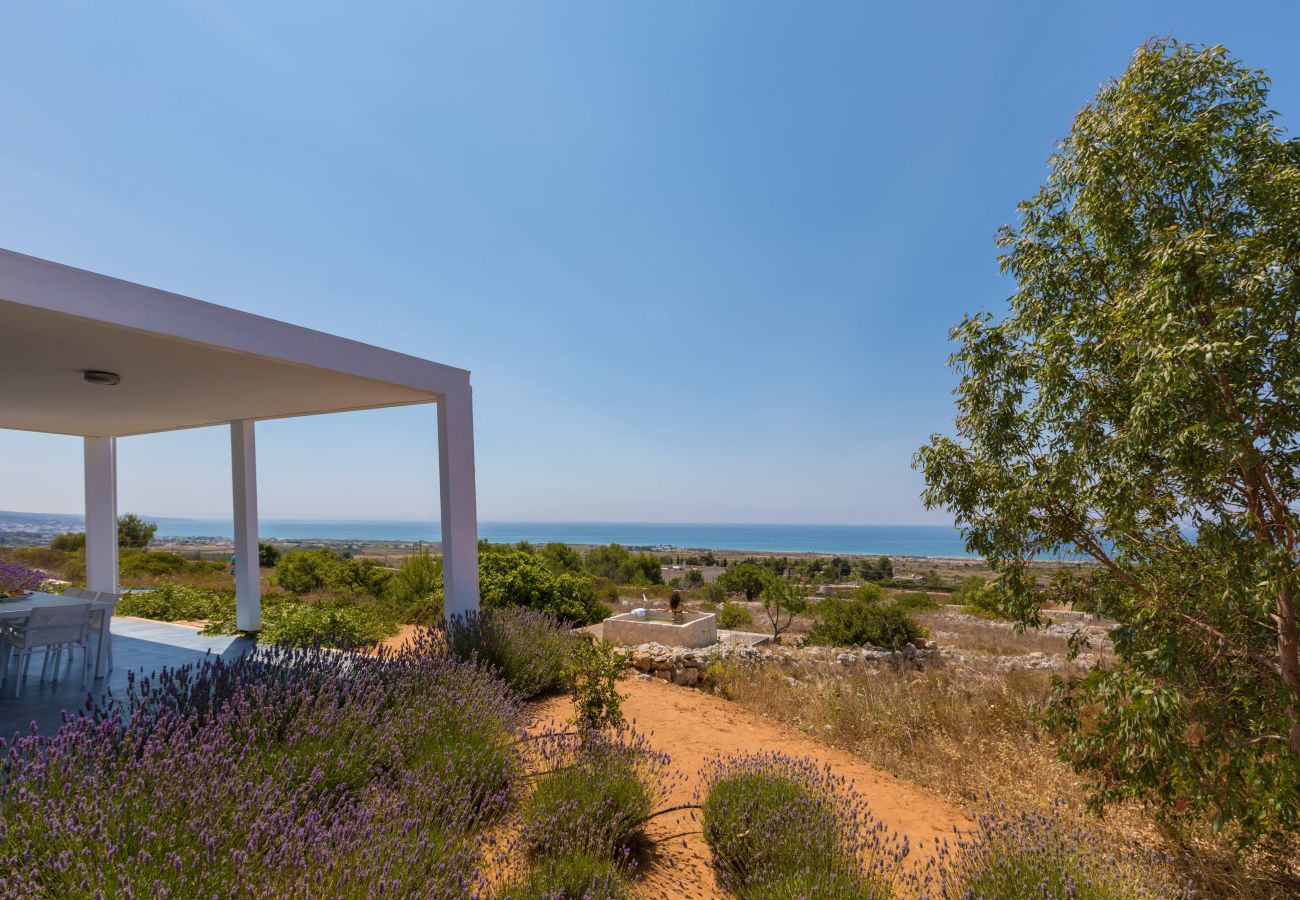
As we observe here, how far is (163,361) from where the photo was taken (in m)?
5.08

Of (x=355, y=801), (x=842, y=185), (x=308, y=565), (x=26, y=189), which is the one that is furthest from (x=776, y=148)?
(x=308, y=565)

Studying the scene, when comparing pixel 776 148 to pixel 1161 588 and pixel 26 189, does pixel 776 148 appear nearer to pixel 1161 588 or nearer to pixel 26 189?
pixel 1161 588

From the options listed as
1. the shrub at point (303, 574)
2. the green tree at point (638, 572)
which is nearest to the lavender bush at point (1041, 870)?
the shrub at point (303, 574)

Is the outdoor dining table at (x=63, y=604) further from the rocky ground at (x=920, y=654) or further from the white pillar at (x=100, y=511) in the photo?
the rocky ground at (x=920, y=654)

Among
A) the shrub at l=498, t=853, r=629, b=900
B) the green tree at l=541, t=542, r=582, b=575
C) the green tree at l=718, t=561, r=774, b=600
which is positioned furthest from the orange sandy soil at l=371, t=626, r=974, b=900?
the green tree at l=718, t=561, r=774, b=600

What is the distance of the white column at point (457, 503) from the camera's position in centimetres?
610

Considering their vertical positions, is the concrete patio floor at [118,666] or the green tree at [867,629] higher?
the concrete patio floor at [118,666]

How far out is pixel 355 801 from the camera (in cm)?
271

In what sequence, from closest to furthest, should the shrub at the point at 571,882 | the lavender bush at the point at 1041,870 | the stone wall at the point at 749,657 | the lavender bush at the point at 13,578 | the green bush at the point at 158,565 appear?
the shrub at the point at 571,882
the lavender bush at the point at 1041,870
the lavender bush at the point at 13,578
the stone wall at the point at 749,657
the green bush at the point at 158,565

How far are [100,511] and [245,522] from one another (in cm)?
342

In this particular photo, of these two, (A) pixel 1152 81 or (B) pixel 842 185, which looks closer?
(A) pixel 1152 81

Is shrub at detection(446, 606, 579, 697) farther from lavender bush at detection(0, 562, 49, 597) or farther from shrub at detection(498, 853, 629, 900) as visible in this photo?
lavender bush at detection(0, 562, 49, 597)

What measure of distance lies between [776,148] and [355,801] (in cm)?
1050

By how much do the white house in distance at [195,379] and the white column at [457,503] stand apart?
11 mm
